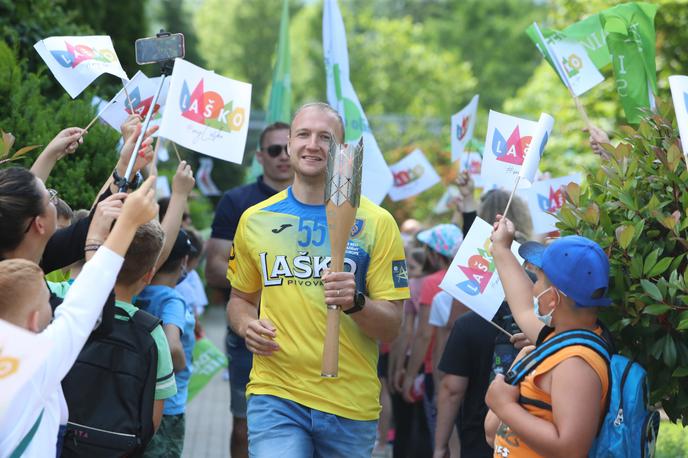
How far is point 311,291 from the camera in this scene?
4844mm

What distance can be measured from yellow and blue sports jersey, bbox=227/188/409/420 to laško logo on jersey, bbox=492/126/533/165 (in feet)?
5.30

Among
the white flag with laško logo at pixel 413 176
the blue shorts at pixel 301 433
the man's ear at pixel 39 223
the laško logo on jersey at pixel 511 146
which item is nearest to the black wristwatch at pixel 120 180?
the man's ear at pixel 39 223

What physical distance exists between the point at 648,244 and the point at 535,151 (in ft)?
2.45

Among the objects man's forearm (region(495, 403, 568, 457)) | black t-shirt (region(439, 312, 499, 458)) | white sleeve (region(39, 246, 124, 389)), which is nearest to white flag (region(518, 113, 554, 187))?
black t-shirt (region(439, 312, 499, 458))

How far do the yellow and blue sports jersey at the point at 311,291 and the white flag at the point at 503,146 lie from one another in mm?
1547

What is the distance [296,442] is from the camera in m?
4.73

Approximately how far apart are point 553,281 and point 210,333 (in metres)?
16.2

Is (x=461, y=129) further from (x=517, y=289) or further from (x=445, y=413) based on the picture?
(x=517, y=289)

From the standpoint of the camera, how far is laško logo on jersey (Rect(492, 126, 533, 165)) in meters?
6.41

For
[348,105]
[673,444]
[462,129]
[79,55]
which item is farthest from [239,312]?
[462,129]

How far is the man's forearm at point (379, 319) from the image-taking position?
187 inches

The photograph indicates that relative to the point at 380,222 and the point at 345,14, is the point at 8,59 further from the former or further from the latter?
the point at 345,14

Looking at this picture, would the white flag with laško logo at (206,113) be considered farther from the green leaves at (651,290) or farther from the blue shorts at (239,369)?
the green leaves at (651,290)

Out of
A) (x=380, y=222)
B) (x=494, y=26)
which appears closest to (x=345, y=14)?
(x=494, y=26)
